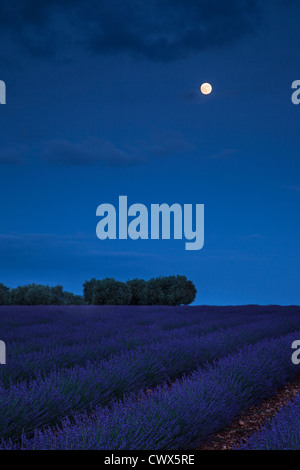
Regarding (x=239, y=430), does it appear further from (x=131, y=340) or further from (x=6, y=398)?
(x=131, y=340)

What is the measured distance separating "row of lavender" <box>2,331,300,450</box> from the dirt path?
9 centimetres

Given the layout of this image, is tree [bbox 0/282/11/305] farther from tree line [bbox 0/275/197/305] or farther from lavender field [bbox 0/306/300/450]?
lavender field [bbox 0/306/300/450]

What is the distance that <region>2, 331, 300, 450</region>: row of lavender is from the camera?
2.06 meters

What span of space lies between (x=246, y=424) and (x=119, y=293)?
26712 mm

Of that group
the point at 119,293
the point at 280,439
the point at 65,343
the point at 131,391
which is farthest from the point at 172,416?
the point at 119,293

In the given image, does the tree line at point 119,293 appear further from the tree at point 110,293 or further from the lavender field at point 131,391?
the lavender field at point 131,391

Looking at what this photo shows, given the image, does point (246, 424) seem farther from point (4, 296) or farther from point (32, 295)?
point (4, 296)

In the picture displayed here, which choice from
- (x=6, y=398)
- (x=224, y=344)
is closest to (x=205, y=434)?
(x=6, y=398)

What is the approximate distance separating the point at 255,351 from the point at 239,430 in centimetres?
170

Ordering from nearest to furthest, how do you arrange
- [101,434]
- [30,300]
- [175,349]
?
1. [101,434]
2. [175,349]
3. [30,300]

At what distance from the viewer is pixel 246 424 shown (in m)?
3.28

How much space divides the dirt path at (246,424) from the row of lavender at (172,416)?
0.28 ft
